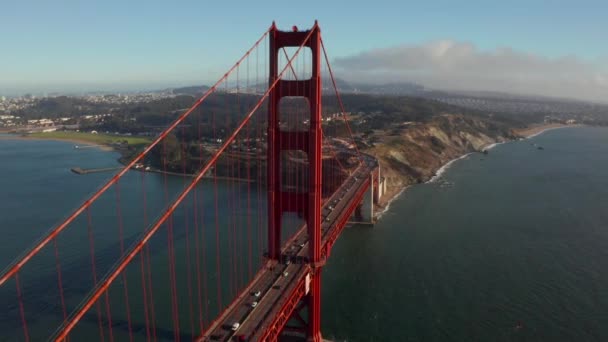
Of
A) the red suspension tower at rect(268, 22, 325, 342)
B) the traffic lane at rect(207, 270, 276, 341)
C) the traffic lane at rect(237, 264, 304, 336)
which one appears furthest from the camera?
the red suspension tower at rect(268, 22, 325, 342)

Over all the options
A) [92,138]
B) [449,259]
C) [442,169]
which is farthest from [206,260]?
[92,138]

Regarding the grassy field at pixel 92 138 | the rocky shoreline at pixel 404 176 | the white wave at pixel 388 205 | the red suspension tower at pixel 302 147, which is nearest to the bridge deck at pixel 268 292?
the red suspension tower at pixel 302 147

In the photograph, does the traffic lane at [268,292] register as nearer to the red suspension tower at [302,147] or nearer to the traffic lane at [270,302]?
the traffic lane at [270,302]

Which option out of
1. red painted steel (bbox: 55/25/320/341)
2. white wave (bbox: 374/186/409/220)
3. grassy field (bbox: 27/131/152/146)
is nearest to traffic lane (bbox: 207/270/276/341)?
red painted steel (bbox: 55/25/320/341)

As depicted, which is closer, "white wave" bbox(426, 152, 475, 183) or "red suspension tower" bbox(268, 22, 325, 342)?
"red suspension tower" bbox(268, 22, 325, 342)

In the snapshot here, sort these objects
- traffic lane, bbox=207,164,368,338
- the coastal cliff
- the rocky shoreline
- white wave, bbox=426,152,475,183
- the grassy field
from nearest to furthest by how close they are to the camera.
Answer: traffic lane, bbox=207,164,368,338
the rocky shoreline
the coastal cliff
white wave, bbox=426,152,475,183
the grassy field

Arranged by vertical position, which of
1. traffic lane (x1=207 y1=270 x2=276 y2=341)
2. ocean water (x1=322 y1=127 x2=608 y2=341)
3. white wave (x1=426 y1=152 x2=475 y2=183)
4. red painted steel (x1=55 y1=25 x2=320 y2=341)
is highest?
red painted steel (x1=55 y1=25 x2=320 y2=341)

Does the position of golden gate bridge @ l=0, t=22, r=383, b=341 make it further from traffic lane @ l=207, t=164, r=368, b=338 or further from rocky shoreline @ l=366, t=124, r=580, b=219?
rocky shoreline @ l=366, t=124, r=580, b=219
